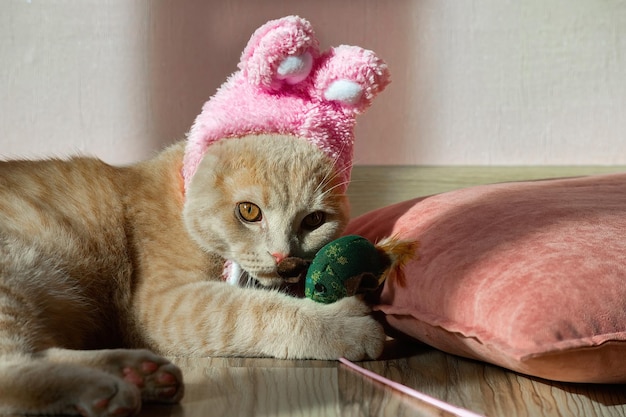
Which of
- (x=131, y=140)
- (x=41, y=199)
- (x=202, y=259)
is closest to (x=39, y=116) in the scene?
(x=131, y=140)

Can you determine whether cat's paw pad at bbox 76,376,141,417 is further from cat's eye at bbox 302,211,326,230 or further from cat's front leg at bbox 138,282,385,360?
cat's eye at bbox 302,211,326,230

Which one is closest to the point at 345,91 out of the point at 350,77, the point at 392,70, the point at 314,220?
the point at 350,77

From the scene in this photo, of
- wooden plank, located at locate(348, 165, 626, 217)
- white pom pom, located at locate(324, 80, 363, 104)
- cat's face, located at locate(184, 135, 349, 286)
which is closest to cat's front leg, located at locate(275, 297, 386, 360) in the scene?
cat's face, located at locate(184, 135, 349, 286)

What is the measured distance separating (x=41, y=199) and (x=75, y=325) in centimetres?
26

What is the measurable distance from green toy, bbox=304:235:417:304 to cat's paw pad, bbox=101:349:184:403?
14.0 inches

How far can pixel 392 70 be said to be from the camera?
220 cm

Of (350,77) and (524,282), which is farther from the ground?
(350,77)

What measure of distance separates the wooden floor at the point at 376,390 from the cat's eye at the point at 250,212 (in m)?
0.25

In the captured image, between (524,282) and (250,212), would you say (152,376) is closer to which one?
(250,212)

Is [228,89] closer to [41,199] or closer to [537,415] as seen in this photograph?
[41,199]

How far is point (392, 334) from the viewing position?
147 centimetres

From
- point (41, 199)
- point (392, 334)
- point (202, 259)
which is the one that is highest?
point (41, 199)

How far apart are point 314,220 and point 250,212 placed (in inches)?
4.8

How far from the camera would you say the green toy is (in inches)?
51.0
